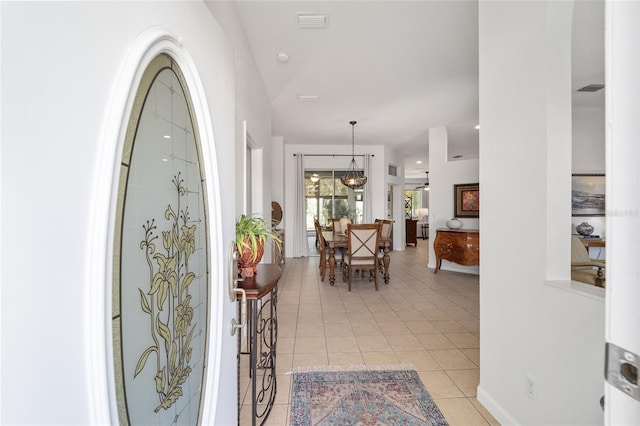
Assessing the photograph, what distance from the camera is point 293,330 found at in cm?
294

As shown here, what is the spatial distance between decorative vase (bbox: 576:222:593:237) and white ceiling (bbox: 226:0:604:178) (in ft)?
6.09

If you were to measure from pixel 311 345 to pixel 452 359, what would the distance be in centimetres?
119

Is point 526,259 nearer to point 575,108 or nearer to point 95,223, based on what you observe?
point 95,223

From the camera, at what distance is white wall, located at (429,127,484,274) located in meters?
5.68

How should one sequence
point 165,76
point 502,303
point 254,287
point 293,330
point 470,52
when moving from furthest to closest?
1. point 470,52
2. point 293,330
3. point 502,303
4. point 254,287
5. point 165,76

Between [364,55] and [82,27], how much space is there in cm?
323

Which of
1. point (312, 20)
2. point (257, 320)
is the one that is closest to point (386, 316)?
point (257, 320)

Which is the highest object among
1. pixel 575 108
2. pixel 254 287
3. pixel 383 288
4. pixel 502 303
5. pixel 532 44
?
pixel 575 108

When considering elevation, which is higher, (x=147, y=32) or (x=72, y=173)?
(x=147, y=32)

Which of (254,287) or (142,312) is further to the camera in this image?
(254,287)

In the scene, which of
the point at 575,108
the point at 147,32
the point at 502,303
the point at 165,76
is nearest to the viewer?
the point at 147,32

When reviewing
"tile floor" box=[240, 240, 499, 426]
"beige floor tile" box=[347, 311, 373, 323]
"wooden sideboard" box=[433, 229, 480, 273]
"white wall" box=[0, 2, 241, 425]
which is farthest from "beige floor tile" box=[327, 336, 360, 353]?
"wooden sideboard" box=[433, 229, 480, 273]

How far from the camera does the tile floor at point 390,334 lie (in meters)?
1.94

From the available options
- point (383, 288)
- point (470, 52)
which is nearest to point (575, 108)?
point (470, 52)
